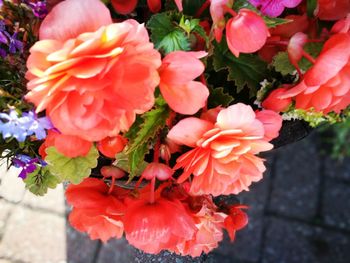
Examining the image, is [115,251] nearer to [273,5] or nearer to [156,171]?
[156,171]

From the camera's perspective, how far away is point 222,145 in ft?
1.91

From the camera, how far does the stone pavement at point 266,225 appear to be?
173 cm

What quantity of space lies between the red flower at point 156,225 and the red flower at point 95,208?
0.10 feet

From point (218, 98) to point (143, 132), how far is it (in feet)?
0.33

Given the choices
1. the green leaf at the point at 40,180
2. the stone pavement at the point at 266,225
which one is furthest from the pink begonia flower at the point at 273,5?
the stone pavement at the point at 266,225

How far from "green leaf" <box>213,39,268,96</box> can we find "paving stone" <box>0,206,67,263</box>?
122 centimetres

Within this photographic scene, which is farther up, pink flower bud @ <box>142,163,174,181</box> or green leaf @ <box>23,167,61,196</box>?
pink flower bud @ <box>142,163,174,181</box>

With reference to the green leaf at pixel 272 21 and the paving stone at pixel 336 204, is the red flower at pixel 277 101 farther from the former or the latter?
the paving stone at pixel 336 204

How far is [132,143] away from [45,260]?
123 cm

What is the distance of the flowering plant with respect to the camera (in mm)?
497

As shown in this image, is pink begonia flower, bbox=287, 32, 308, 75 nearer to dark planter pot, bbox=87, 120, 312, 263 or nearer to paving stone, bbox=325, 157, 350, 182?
dark planter pot, bbox=87, 120, 312, 263

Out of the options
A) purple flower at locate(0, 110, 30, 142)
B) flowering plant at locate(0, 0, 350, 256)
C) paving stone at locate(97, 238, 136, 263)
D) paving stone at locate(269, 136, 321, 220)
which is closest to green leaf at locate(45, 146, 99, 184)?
flowering plant at locate(0, 0, 350, 256)

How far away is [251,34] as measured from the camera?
55cm

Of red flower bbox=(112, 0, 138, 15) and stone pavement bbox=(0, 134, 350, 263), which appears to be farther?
stone pavement bbox=(0, 134, 350, 263)
